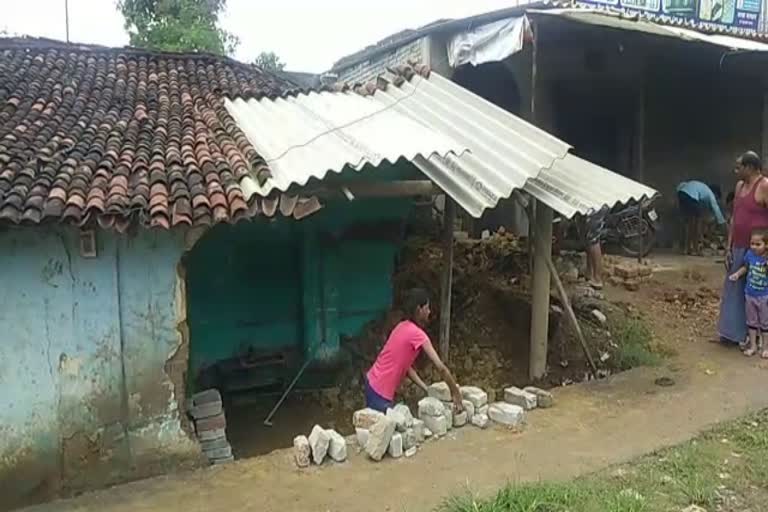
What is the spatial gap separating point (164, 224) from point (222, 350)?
12.6ft

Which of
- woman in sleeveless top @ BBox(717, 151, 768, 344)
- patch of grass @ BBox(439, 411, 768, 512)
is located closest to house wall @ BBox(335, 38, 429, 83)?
woman in sleeveless top @ BBox(717, 151, 768, 344)

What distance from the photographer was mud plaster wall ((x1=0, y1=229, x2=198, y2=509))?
482 centimetres

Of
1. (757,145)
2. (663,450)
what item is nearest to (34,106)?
(663,450)

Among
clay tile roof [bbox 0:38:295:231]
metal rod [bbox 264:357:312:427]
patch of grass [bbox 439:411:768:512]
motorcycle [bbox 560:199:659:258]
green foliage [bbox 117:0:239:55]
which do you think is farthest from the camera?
green foliage [bbox 117:0:239:55]

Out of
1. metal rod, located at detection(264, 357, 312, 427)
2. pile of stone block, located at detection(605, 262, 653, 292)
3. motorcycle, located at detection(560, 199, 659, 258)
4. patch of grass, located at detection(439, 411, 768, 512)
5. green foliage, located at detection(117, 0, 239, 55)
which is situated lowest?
metal rod, located at detection(264, 357, 312, 427)

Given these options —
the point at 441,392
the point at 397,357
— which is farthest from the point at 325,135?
the point at 441,392

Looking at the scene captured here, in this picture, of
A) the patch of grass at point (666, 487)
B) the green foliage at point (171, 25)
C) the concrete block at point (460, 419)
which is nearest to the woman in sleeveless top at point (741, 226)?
the patch of grass at point (666, 487)

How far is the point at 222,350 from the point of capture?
8203mm

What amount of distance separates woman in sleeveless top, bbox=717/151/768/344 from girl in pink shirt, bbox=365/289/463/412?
3612mm

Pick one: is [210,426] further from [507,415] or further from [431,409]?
[507,415]

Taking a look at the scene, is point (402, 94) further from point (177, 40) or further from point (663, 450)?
point (177, 40)

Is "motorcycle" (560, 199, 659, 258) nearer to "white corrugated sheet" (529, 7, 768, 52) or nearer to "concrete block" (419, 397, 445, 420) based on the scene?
"white corrugated sheet" (529, 7, 768, 52)

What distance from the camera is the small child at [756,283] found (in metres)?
7.02

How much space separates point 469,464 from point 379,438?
65 cm
